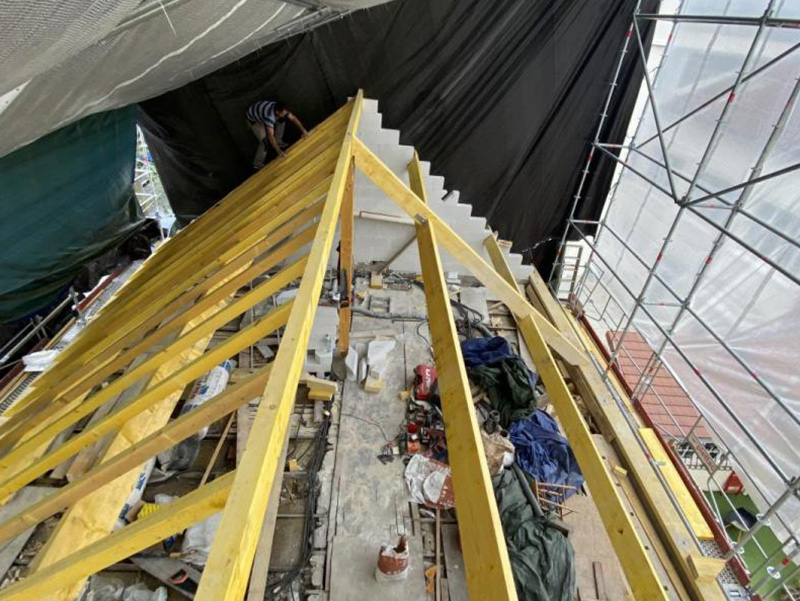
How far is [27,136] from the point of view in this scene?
2.03 metres

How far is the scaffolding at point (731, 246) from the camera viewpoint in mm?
3719

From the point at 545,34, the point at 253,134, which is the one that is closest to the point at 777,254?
the point at 545,34

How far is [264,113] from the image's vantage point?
5.80m

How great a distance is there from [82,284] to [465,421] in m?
5.80

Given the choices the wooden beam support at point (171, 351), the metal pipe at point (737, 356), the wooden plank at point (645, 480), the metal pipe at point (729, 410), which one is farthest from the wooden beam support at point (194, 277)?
the metal pipe at point (729, 410)

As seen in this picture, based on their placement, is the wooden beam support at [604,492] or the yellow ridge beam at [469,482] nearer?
the yellow ridge beam at [469,482]

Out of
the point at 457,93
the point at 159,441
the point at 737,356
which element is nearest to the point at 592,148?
the point at 457,93

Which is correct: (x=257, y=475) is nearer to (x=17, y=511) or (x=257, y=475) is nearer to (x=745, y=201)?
(x=17, y=511)

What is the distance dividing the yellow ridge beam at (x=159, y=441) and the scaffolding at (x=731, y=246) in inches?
162

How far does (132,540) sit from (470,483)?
43.7 inches

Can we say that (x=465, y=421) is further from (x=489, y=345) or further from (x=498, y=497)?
(x=489, y=345)

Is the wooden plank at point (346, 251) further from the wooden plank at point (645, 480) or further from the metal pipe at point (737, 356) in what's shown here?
the metal pipe at point (737, 356)

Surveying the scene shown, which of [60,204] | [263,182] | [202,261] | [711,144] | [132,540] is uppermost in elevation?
[263,182]

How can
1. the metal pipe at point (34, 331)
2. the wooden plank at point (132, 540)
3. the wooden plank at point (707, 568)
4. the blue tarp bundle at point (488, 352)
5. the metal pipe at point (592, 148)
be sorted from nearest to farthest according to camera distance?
the wooden plank at point (132, 540) < the wooden plank at point (707, 568) < the metal pipe at point (34, 331) < the blue tarp bundle at point (488, 352) < the metal pipe at point (592, 148)
